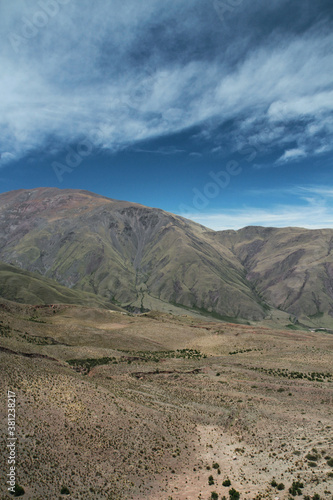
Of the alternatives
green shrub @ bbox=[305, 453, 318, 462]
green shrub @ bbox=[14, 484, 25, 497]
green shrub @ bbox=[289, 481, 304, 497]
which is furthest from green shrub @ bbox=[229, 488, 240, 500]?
green shrub @ bbox=[14, 484, 25, 497]

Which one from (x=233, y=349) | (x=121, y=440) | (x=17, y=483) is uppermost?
(x=17, y=483)

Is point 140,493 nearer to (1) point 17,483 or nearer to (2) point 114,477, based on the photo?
(2) point 114,477

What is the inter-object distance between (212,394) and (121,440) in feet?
65.6

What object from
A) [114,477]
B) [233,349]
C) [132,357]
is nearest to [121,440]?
[114,477]

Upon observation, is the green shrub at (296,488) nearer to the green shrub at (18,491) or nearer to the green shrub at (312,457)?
the green shrub at (312,457)

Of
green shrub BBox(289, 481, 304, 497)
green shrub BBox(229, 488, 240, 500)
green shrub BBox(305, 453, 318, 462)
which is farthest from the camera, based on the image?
green shrub BBox(305, 453, 318, 462)

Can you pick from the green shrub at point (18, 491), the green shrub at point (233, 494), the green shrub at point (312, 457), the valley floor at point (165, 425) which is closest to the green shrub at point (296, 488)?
the valley floor at point (165, 425)

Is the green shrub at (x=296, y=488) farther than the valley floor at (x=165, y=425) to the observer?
No

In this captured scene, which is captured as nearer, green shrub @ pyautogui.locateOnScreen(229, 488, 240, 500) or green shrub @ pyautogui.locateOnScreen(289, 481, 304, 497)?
green shrub @ pyautogui.locateOnScreen(289, 481, 304, 497)

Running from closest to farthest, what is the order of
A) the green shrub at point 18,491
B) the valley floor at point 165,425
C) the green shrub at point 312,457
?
the green shrub at point 18,491
the valley floor at point 165,425
the green shrub at point 312,457

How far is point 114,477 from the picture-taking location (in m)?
23.6

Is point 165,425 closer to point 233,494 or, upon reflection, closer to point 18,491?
point 233,494

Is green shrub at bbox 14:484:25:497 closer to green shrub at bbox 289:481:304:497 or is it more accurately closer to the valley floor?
the valley floor

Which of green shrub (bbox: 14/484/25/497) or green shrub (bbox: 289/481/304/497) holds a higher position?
green shrub (bbox: 14/484/25/497)
